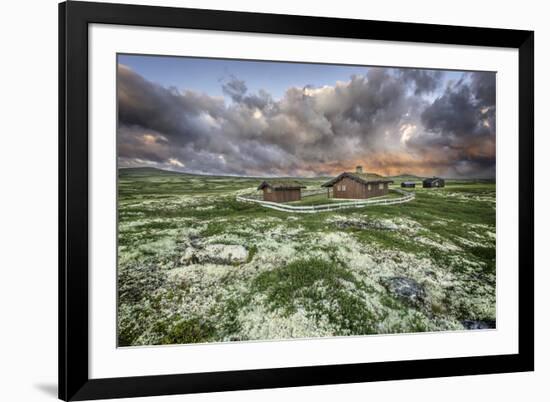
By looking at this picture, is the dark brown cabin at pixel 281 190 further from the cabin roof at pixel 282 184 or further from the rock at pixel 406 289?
the rock at pixel 406 289

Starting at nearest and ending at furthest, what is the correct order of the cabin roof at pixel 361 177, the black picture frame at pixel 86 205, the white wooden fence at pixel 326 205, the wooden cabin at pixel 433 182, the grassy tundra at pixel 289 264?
the black picture frame at pixel 86 205 → the grassy tundra at pixel 289 264 → the white wooden fence at pixel 326 205 → the cabin roof at pixel 361 177 → the wooden cabin at pixel 433 182

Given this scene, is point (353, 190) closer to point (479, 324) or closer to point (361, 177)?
point (361, 177)

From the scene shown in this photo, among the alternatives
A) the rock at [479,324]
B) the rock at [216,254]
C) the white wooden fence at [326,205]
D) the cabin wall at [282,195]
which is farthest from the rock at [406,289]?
the rock at [216,254]

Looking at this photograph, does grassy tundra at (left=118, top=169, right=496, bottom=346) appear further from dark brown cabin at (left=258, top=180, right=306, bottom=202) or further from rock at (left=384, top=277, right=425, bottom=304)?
dark brown cabin at (left=258, top=180, right=306, bottom=202)

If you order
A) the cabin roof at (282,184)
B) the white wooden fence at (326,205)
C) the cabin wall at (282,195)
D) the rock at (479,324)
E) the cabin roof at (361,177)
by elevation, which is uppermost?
the cabin roof at (361,177)

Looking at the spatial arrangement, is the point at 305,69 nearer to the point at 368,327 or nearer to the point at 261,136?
the point at 261,136

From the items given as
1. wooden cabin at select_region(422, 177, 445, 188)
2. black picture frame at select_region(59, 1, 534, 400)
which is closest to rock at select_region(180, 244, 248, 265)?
black picture frame at select_region(59, 1, 534, 400)

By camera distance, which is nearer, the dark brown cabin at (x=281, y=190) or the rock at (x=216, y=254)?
the rock at (x=216, y=254)
